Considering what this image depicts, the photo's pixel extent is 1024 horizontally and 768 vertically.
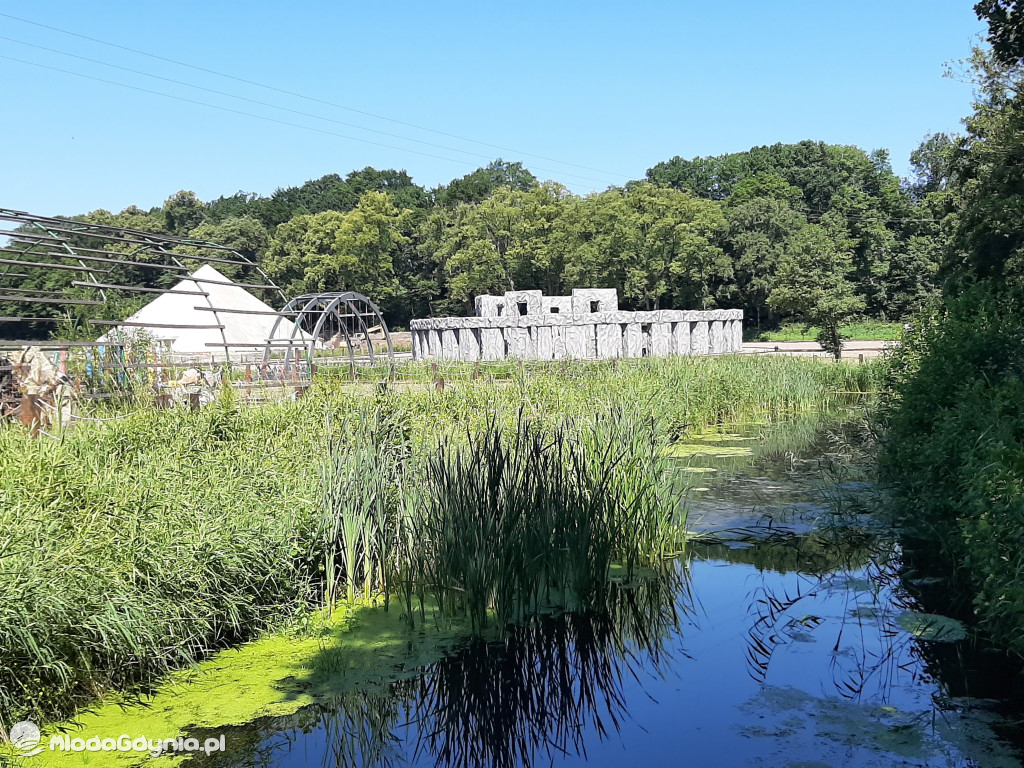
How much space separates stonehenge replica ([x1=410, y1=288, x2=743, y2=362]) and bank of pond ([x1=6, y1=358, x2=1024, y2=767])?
21.1m

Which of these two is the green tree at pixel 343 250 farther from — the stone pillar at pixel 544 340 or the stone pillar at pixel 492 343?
the stone pillar at pixel 544 340

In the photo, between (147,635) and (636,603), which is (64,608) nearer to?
(147,635)

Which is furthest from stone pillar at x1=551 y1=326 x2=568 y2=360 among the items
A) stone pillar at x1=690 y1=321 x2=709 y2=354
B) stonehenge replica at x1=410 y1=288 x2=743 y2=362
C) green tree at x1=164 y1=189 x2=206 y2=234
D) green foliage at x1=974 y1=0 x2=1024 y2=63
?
green tree at x1=164 y1=189 x2=206 y2=234

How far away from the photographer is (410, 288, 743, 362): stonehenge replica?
29.1 m

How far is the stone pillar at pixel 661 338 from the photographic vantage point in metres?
30.1

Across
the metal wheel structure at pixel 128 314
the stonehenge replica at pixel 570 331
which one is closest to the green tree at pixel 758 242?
the stonehenge replica at pixel 570 331

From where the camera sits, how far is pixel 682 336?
31.4 metres

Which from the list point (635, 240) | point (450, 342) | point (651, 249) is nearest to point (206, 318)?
point (450, 342)

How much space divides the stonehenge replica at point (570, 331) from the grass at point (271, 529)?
20902 mm

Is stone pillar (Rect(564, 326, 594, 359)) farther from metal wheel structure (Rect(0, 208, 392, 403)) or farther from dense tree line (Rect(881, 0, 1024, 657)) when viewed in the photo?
dense tree line (Rect(881, 0, 1024, 657))

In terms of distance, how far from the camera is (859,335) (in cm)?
3997

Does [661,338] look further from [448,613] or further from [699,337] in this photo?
[448,613]

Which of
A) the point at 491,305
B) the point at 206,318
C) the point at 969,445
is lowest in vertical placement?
the point at 969,445

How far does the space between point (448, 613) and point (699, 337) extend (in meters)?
28.1
